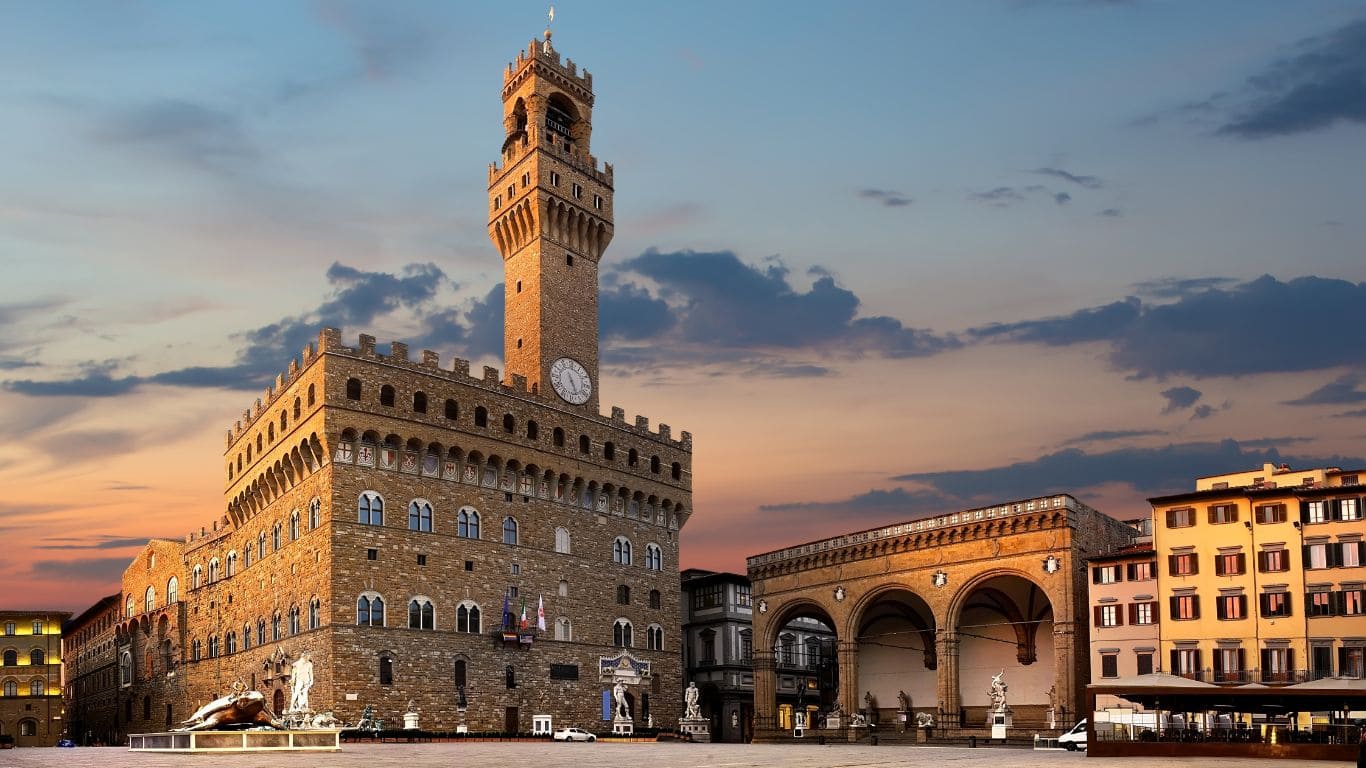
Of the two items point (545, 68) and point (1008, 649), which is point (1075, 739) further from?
point (545, 68)

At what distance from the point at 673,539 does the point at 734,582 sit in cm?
1114

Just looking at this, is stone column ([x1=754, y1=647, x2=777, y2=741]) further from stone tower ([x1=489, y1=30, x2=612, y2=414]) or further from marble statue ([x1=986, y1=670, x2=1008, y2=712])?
stone tower ([x1=489, y1=30, x2=612, y2=414])

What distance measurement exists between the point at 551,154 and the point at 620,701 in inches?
1155

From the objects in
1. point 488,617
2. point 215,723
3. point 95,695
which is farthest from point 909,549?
point 95,695

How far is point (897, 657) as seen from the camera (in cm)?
7181

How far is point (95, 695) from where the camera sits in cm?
10031

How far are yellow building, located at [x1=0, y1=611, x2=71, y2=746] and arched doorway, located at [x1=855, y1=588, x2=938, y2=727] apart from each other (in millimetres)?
64248

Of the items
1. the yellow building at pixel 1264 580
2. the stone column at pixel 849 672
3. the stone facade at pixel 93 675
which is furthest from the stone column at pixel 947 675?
the stone facade at pixel 93 675

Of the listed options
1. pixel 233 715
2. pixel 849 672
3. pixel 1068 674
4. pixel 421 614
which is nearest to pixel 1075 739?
pixel 1068 674

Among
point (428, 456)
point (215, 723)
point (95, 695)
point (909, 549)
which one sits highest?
point (428, 456)

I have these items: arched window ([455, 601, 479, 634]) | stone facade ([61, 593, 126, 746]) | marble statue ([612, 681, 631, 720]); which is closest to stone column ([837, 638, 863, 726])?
marble statue ([612, 681, 631, 720])

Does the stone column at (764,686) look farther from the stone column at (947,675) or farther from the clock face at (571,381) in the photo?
the clock face at (571,381)

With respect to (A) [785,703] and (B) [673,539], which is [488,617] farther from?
(A) [785,703]

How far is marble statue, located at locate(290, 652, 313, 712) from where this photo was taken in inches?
2195
